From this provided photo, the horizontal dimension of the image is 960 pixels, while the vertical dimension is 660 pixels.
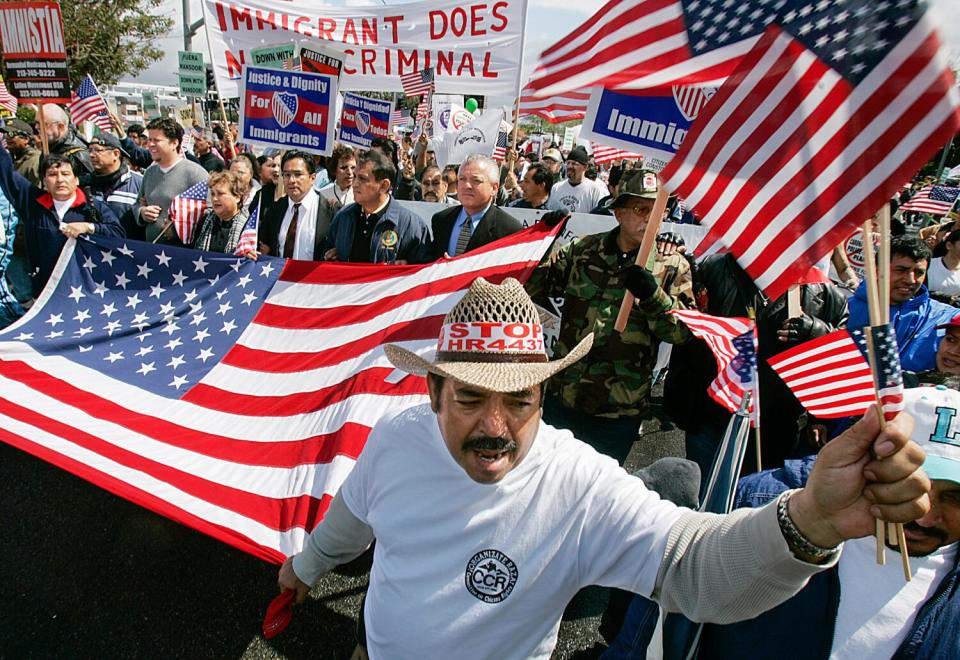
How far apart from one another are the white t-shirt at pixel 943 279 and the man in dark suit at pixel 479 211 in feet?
13.3

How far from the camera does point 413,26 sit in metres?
5.97

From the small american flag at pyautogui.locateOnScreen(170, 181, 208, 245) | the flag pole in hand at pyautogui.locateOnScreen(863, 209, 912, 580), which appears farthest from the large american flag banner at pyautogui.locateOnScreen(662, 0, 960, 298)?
the small american flag at pyautogui.locateOnScreen(170, 181, 208, 245)

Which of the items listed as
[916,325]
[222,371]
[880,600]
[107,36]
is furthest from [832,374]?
[107,36]

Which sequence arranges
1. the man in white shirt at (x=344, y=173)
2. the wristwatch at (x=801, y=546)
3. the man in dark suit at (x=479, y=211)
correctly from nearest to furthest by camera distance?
the wristwatch at (x=801, y=546) → the man in dark suit at (x=479, y=211) → the man in white shirt at (x=344, y=173)

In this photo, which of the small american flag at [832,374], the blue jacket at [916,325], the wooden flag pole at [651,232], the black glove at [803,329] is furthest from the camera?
the blue jacket at [916,325]

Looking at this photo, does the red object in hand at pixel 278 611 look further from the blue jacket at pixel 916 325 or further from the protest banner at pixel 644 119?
the blue jacket at pixel 916 325

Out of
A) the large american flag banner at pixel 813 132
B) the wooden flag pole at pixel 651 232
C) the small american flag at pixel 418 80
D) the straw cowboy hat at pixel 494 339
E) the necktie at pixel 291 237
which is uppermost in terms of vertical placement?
the small american flag at pixel 418 80

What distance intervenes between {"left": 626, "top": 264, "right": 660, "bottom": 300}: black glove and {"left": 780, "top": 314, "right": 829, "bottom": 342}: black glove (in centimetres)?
78

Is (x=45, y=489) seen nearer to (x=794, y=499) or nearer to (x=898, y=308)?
(x=794, y=499)

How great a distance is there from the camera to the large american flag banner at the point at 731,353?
2420 millimetres

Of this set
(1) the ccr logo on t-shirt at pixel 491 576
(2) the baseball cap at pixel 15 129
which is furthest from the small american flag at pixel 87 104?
(1) the ccr logo on t-shirt at pixel 491 576

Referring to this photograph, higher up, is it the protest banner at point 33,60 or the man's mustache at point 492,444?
the protest banner at point 33,60

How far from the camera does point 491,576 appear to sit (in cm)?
145

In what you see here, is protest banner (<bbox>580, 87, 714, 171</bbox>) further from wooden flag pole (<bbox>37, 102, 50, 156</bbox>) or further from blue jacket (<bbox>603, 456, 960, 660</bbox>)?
wooden flag pole (<bbox>37, 102, 50, 156</bbox>)
